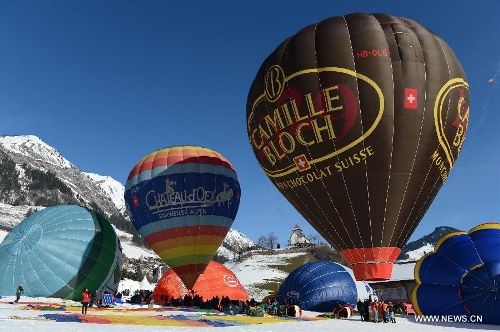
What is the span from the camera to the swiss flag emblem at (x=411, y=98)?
686 inches

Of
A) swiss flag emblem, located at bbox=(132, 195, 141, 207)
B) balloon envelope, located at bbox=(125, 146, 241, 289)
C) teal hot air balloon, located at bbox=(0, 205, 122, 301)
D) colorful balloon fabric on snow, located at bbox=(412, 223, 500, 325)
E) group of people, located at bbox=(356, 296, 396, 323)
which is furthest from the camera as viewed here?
swiss flag emblem, located at bbox=(132, 195, 141, 207)

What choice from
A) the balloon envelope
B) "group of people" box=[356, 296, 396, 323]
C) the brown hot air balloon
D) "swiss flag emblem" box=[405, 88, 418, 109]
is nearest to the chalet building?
the balloon envelope

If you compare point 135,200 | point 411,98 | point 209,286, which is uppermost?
point 411,98

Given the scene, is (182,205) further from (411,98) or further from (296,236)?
(296,236)

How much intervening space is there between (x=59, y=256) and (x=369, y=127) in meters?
17.6

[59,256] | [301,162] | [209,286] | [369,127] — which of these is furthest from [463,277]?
[59,256]

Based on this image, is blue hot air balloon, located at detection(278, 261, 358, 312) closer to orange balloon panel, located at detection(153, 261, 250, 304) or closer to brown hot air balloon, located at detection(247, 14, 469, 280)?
orange balloon panel, located at detection(153, 261, 250, 304)

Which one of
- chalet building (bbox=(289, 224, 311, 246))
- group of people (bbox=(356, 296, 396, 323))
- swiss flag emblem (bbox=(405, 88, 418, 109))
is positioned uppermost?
chalet building (bbox=(289, 224, 311, 246))

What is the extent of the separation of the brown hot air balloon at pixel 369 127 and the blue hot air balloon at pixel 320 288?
26.9 feet

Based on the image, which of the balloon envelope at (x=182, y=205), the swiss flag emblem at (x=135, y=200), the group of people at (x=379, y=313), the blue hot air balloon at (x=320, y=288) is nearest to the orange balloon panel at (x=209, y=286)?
the balloon envelope at (x=182, y=205)

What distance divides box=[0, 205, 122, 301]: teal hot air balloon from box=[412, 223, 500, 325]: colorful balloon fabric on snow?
17.1 meters

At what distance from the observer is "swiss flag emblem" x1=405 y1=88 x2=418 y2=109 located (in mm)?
17422

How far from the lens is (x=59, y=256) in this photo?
23.7 meters

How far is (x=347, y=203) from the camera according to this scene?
58.6 ft
